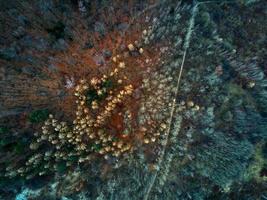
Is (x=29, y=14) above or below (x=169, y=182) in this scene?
above

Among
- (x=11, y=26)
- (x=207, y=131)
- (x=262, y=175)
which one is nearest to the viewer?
(x=11, y=26)

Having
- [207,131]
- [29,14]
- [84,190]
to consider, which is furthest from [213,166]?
[29,14]

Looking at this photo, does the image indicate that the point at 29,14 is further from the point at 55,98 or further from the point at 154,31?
the point at 154,31

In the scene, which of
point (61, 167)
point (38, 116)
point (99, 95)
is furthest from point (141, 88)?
point (61, 167)

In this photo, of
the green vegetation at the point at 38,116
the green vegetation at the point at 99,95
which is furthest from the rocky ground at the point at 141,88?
the green vegetation at the point at 99,95

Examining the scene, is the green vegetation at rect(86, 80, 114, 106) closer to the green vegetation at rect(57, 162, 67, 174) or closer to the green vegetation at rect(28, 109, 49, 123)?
the green vegetation at rect(28, 109, 49, 123)

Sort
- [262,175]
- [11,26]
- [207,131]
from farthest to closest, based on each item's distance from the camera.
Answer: [262,175]
[207,131]
[11,26]
